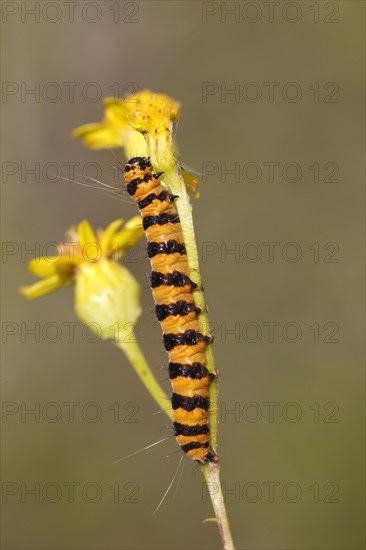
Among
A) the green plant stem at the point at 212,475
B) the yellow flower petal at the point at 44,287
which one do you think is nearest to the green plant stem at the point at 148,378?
the green plant stem at the point at 212,475

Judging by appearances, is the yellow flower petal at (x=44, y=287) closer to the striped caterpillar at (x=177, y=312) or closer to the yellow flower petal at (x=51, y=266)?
the yellow flower petal at (x=51, y=266)

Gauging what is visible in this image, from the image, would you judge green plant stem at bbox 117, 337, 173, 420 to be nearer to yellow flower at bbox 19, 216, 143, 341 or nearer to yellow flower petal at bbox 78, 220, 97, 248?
yellow flower at bbox 19, 216, 143, 341

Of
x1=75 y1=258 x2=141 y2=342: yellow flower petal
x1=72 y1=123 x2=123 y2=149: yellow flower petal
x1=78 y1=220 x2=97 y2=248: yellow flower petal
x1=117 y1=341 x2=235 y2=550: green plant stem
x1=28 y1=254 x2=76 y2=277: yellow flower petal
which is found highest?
x1=72 y1=123 x2=123 y2=149: yellow flower petal

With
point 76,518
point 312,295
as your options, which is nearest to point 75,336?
point 76,518

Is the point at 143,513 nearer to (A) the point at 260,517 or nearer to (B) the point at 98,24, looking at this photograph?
(A) the point at 260,517

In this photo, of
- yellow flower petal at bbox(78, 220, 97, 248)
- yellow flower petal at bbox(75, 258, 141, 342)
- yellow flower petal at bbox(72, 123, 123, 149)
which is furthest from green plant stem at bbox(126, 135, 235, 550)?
yellow flower petal at bbox(72, 123, 123, 149)

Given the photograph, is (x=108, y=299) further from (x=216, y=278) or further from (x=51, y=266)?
(x=216, y=278)
